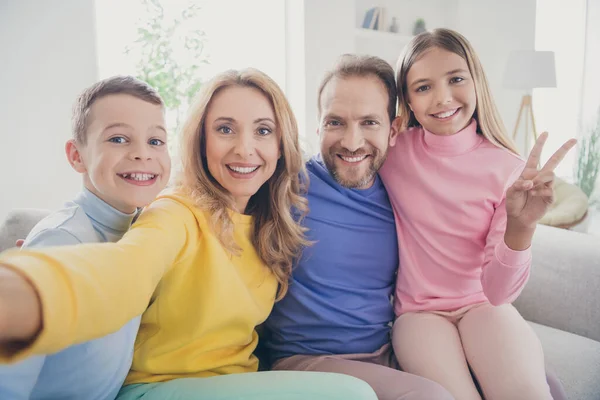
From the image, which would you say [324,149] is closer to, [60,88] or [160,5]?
[60,88]

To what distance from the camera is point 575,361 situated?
4.99ft

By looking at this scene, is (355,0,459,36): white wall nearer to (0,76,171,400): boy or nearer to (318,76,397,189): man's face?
(318,76,397,189): man's face

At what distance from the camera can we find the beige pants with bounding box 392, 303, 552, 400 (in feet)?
3.86

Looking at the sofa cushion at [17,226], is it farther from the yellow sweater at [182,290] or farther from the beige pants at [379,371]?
the beige pants at [379,371]

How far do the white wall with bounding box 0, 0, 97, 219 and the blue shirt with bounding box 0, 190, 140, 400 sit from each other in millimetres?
2145

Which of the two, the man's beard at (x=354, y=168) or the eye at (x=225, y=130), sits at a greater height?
the eye at (x=225, y=130)

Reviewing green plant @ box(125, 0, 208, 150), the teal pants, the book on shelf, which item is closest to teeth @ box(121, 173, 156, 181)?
the teal pants

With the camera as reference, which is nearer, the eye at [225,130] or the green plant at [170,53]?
the eye at [225,130]

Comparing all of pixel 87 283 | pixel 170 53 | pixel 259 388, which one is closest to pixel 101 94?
pixel 87 283

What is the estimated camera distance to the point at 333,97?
1.41 meters

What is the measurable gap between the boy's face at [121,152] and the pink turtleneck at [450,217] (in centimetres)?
73

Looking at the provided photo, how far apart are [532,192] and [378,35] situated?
11.4 feet

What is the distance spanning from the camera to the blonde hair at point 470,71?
1.41 m

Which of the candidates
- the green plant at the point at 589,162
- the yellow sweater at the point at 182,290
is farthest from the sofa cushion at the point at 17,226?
the green plant at the point at 589,162
